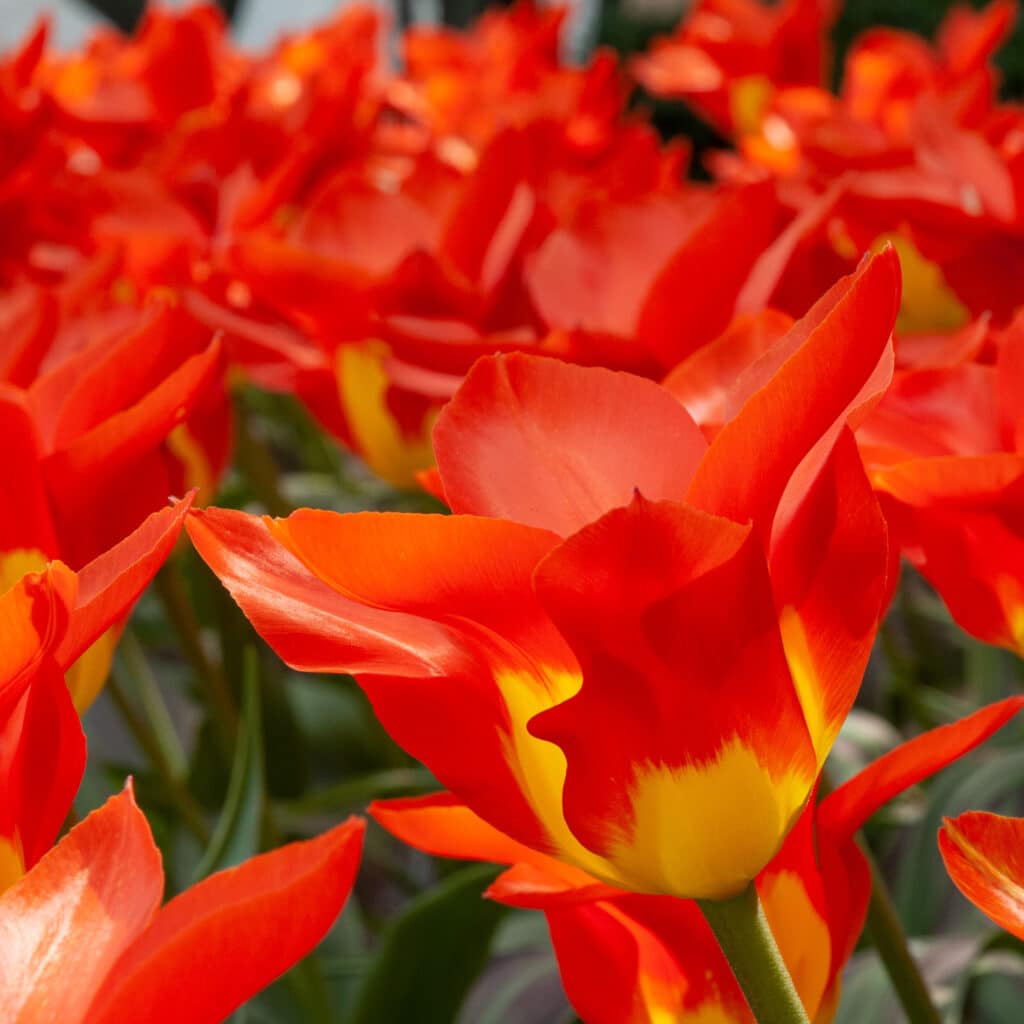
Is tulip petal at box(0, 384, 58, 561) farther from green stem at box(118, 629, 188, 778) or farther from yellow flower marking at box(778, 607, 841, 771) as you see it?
green stem at box(118, 629, 188, 778)

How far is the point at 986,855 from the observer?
287mm

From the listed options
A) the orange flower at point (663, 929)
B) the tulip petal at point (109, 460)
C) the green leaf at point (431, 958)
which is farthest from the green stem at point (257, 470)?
the orange flower at point (663, 929)

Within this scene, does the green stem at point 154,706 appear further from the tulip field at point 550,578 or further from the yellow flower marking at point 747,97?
the yellow flower marking at point 747,97

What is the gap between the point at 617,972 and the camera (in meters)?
0.36

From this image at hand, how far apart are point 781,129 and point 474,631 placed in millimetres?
913

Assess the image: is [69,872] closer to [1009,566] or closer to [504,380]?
[504,380]

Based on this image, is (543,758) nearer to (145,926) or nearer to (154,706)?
(145,926)

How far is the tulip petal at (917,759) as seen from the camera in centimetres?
32

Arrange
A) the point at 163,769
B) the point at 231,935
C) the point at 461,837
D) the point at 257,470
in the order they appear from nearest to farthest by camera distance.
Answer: the point at 231,935 < the point at 461,837 < the point at 163,769 < the point at 257,470

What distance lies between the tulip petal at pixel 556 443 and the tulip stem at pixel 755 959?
8 centimetres

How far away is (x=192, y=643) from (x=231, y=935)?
1.55ft

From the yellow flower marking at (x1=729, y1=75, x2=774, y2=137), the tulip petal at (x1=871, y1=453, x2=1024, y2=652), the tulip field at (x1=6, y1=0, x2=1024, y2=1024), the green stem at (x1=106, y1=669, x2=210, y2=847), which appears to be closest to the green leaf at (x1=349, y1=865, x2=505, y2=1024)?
the tulip field at (x1=6, y1=0, x2=1024, y2=1024)

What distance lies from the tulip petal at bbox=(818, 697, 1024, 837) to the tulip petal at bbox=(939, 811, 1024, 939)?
0.03m

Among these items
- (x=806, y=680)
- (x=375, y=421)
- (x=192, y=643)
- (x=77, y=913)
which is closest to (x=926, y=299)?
(x=375, y=421)
